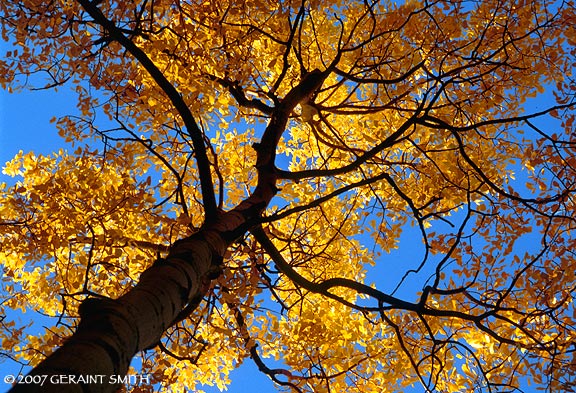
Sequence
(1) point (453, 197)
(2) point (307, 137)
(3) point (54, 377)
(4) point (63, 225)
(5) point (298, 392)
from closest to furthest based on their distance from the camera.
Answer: (3) point (54, 377) → (5) point (298, 392) → (4) point (63, 225) → (1) point (453, 197) → (2) point (307, 137)

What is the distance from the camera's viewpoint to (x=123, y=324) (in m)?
2.01

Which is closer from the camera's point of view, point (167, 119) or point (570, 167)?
point (570, 167)

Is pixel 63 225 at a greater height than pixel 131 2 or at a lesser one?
lesser

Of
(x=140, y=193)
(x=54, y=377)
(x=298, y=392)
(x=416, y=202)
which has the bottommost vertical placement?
(x=54, y=377)

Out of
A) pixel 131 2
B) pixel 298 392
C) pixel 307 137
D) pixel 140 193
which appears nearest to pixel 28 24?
pixel 131 2

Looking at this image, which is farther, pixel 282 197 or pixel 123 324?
pixel 282 197

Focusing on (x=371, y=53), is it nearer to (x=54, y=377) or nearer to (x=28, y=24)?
(x=28, y=24)

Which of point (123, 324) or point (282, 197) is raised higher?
point (282, 197)

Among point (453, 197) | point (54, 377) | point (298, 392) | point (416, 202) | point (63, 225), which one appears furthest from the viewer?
point (416, 202)

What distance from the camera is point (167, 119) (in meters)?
5.07

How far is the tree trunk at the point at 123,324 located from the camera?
62.0 inches

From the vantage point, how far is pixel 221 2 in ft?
15.7

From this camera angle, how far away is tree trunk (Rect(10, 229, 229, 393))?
1.58 metres

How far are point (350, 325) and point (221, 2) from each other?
153 inches
